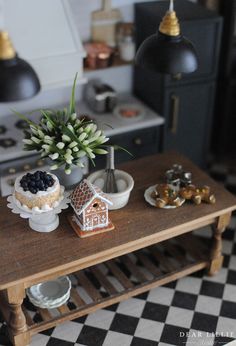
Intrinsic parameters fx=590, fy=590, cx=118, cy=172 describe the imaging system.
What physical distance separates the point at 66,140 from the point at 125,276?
1.14 metres

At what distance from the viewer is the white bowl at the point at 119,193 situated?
3660mm

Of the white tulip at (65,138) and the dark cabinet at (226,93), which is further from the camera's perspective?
the dark cabinet at (226,93)

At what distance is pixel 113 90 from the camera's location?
16.2 ft

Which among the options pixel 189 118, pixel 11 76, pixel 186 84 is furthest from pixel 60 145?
pixel 189 118

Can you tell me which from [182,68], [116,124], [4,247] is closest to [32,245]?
[4,247]

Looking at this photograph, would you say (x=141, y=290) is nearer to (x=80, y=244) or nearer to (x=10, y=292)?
(x=80, y=244)

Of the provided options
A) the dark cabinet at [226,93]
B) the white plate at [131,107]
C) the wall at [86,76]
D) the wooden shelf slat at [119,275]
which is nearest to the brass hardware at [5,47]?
the wooden shelf slat at [119,275]

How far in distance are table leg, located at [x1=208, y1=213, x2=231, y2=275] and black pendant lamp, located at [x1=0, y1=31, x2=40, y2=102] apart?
1662mm

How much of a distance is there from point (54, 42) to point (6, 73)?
1.62 m

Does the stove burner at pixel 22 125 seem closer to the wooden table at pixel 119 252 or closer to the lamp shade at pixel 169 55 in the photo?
the wooden table at pixel 119 252

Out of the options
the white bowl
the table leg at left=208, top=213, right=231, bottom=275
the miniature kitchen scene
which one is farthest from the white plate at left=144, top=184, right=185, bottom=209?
the table leg at left=208, top=213, right=231, bottom=275

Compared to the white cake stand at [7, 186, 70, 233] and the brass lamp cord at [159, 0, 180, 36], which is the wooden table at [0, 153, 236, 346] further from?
the brass lamp cord at [159, 0, 180, 36]

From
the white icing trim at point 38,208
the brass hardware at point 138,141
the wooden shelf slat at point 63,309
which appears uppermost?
the white icing trim at point 38,208

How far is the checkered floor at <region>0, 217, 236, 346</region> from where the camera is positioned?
3.75 metres
